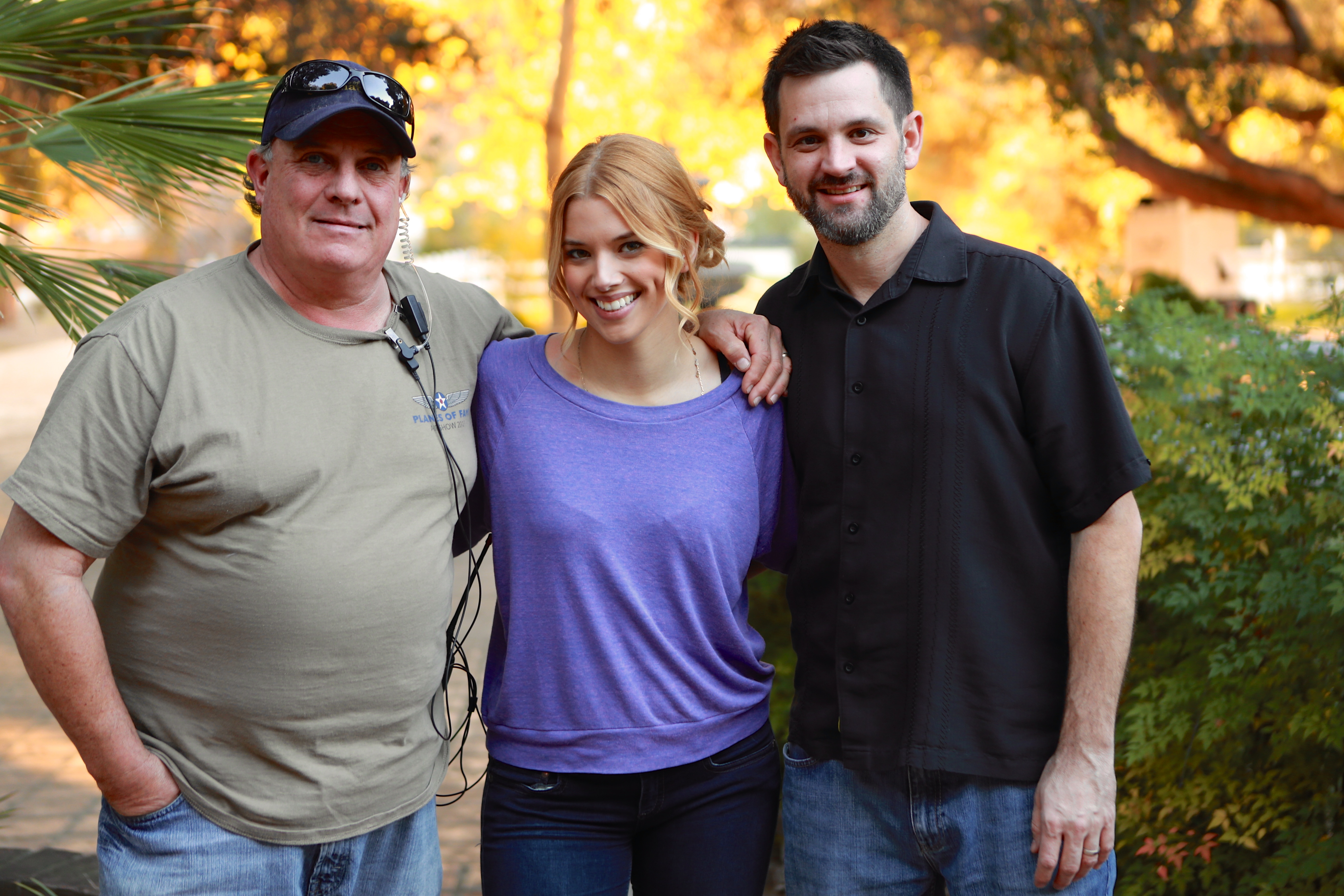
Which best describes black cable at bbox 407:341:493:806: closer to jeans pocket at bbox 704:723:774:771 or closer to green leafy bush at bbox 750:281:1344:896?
jeans pocket at bbox 704:723:774:771

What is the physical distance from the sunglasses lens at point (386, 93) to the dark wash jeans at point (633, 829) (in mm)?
1347

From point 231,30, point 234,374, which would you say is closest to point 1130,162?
point 231,30

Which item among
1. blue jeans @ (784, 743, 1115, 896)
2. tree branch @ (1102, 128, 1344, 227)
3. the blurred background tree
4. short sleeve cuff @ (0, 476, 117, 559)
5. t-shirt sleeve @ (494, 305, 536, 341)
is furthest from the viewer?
tree branch @ (1102, 128, 1344, 227)

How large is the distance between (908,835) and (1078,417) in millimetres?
899

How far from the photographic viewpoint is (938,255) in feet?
7.74

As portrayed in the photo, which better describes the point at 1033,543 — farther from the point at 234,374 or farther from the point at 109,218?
the point at 109,218

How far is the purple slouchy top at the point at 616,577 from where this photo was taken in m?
2.34

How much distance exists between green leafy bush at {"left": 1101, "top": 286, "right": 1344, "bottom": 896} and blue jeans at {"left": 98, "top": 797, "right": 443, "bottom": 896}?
6.89 feet

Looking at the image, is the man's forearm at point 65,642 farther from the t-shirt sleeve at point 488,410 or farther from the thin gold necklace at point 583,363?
the thin gold necklace at point 583,363

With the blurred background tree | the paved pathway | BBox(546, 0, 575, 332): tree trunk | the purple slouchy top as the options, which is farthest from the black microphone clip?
BBox(546, 0, 575, 332): tree trunk

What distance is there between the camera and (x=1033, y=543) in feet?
7.43

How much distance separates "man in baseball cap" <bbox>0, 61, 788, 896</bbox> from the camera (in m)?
2.09

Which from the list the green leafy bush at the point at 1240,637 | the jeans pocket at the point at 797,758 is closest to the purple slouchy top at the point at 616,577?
the jeans pocket at the point at 797,758

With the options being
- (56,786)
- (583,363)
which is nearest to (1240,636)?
(583,363)
